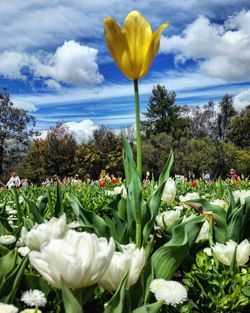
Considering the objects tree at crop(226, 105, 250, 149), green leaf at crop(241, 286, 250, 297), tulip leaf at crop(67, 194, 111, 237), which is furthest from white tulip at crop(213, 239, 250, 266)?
tree at crop(226, 105, 250, 149)

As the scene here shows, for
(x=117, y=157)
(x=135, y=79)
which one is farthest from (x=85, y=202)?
(x=117, y=157)

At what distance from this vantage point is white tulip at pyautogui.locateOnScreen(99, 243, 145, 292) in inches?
53.7

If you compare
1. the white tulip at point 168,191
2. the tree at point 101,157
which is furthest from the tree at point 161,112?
the white tulip at point 168,191

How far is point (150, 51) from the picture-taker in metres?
1.95

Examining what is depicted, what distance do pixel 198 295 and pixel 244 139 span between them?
49.8 m

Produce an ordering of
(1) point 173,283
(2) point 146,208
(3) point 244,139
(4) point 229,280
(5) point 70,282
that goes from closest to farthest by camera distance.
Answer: (5) point 70,282, (1) point 173,283, (4) point 229,280, (2) point 146,208, (3) point 244,139

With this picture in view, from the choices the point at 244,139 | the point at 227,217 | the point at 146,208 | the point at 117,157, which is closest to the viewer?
the point at 146,208

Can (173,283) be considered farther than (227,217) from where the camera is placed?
No

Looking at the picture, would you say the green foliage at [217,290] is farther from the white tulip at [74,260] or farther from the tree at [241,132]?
the tree at [241,132]

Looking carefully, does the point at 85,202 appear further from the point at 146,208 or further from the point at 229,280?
the point at 229,280

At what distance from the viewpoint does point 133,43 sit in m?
1.94

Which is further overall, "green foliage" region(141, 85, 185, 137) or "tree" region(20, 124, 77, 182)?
"green foliage" region(141, 85, 185, 137)

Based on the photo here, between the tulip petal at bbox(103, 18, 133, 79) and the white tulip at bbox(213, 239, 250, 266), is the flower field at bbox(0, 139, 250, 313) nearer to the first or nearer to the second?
the white tulip at bbox(213, 239, 250, 266)

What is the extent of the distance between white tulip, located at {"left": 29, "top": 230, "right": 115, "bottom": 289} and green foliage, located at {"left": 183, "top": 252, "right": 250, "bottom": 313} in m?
0.72
